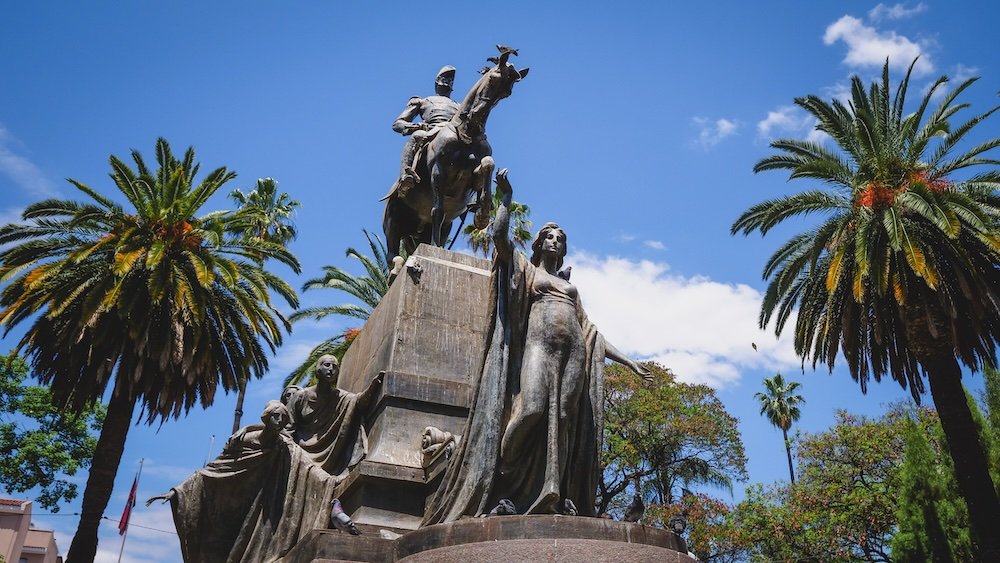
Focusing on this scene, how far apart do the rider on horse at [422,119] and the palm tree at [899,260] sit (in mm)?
10211

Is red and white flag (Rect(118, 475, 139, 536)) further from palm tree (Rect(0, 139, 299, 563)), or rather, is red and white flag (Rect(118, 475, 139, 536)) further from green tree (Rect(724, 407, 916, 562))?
green tree (Rect(724, 407, 916, 562))

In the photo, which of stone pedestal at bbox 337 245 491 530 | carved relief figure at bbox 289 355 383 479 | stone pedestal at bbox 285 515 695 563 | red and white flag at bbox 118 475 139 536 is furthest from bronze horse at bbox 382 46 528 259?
red and white flag at bbox 118 475 139 536

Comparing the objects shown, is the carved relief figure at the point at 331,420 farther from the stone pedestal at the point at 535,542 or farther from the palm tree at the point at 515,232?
the palm tree at the point at 515,232

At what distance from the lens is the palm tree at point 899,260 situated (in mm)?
17422

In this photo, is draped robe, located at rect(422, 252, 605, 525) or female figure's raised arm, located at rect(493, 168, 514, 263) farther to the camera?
female figure's raised arm, located at rect(493, 168, 514, 263)

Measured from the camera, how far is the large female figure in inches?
253

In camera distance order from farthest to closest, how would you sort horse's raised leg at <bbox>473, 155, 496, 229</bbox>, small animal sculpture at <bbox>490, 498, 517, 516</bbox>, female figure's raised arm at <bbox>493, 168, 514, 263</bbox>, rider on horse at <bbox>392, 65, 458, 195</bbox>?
1. rider on horse at <bbox>392, 65, 458, 195</bbox>
2. horse's raised leg at <bbox>473, 155, 496, 229</bbox>
3. female figure's raised arm at <bbox>493, 168, 514, 263</bbox>
4. small animal sculpture at <bbox>490, 498, 517, 516</bbox>

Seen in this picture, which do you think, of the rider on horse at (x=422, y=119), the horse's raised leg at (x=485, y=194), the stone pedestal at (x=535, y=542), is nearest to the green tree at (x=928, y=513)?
the rider on horse at (x=422, y=119)

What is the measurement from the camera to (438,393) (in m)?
7.86

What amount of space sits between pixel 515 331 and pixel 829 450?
2376 cm

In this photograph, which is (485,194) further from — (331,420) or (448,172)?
(331,420)

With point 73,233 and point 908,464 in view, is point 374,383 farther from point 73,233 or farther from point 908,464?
point 908,464

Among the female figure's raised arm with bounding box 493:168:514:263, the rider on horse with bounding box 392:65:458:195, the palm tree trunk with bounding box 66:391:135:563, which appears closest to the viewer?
the female figure's raised arm with bounding box 493:168:514:263

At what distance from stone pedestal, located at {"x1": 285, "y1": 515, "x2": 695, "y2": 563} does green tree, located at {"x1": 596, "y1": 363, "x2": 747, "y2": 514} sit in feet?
79.8
